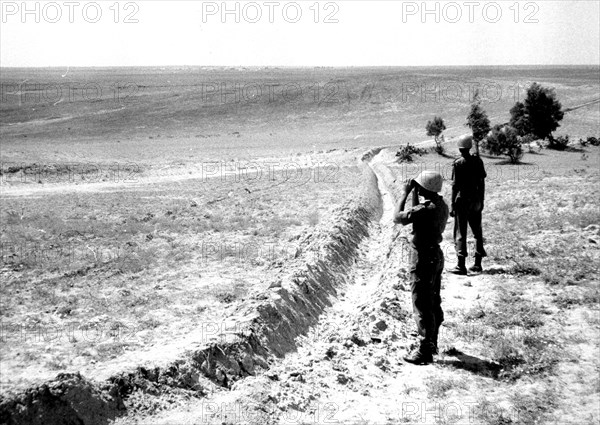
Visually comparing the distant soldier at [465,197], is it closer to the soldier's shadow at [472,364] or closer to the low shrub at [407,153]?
the soldier's shadow at [472,364]

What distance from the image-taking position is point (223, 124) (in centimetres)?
6084

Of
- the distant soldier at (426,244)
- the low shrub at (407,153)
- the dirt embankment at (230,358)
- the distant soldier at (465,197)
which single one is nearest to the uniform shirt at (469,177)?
the distant soldier at (465,197)

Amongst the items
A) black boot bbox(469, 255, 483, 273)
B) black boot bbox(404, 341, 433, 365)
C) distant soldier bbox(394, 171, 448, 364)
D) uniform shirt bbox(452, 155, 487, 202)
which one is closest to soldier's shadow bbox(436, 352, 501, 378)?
black boot bbox(404, 341, 433, 365)

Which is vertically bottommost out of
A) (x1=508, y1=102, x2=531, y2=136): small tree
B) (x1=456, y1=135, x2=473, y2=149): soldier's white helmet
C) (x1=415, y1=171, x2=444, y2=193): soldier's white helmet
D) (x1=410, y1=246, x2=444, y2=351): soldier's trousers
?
(x1=410, y1=246, x2=444, y2=351): soldier's trousers

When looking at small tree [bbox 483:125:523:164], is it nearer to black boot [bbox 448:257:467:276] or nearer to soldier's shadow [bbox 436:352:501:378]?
black boot [bbox 448:257:467:276]

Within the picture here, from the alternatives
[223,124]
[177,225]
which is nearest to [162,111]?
[223,124]

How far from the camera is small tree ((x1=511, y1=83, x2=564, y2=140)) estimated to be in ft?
117

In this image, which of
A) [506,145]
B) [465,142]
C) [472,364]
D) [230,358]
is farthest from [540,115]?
[230,358]

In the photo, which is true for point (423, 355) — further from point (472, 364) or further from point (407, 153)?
point (407, 153)

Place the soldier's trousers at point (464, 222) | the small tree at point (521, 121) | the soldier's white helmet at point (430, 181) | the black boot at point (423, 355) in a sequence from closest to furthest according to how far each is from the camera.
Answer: the soldier's white helmet at point (430, 181), the black boot at point (423, 355), the soldier's trousers at point (464, 222), the small tree at point (521, 121)

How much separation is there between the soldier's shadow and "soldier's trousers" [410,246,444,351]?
1.22 feet

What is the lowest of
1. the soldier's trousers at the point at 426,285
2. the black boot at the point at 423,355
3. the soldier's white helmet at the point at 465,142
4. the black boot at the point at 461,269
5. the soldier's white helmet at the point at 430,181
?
the black boot at the point at 423,355

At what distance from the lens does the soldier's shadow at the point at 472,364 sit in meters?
6.16

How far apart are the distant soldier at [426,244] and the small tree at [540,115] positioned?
109 ft
